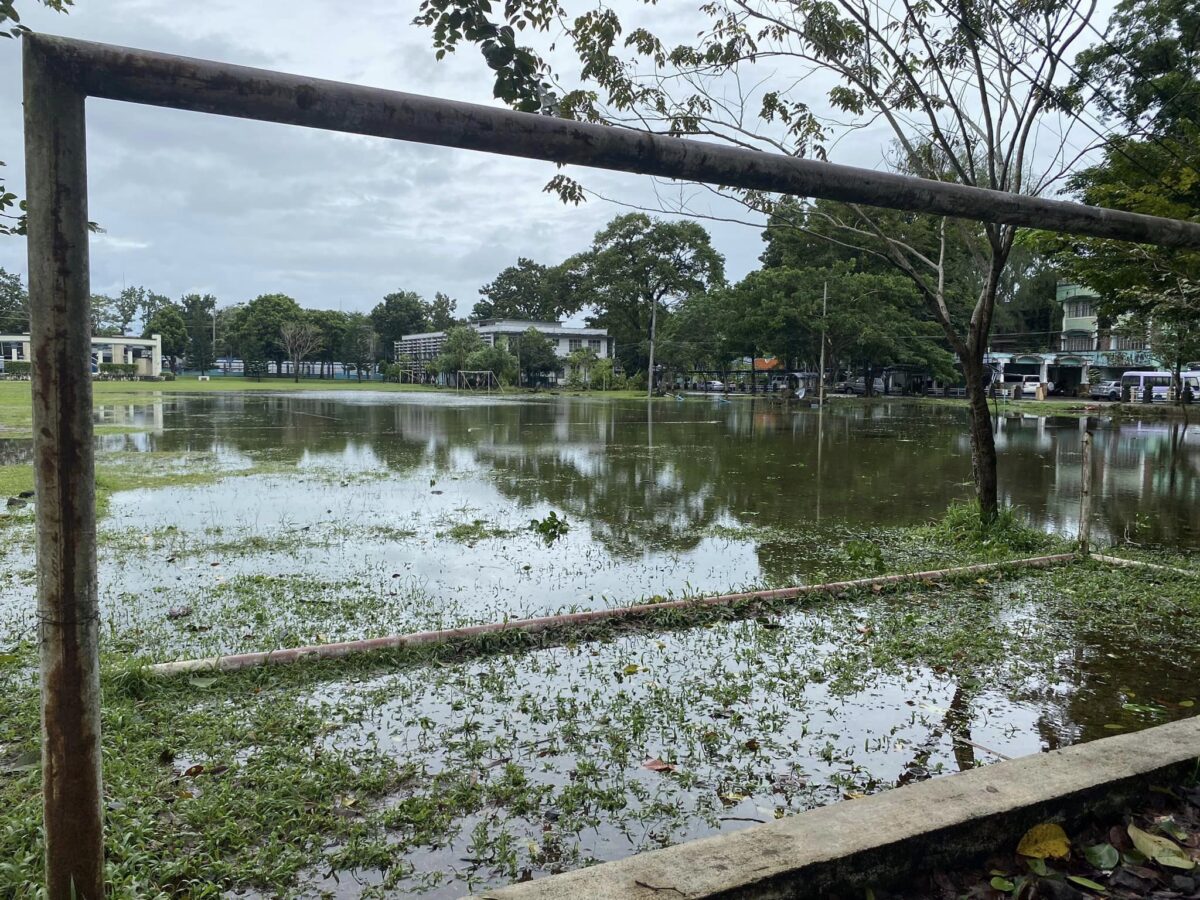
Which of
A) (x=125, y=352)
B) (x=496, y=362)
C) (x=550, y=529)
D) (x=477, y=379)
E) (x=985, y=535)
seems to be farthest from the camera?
(x=125, y=352)

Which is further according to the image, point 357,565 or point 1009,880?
point 357,565

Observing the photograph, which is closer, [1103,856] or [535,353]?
[1103,856]

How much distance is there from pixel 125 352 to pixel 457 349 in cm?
3211

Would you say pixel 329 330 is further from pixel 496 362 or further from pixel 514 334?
pixel 496 362

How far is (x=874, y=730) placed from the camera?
3842 mm

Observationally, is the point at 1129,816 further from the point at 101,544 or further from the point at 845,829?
the point at 101,544

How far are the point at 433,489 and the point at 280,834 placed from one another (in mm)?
8713

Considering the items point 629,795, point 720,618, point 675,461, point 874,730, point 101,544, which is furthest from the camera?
point 675,461

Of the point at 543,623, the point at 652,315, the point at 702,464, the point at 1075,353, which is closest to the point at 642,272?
the point at 652,315

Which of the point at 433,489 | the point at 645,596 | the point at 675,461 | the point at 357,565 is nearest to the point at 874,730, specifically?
the point at 645,596

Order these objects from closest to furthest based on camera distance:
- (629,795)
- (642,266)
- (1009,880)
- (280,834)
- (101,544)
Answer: (1009,880), (280,834), (629,795), (101,544), (642,266)

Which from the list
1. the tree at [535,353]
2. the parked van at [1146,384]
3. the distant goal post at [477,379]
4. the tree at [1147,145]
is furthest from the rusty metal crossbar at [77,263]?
the tree at [535,353]

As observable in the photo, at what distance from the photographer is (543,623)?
16.9 ft

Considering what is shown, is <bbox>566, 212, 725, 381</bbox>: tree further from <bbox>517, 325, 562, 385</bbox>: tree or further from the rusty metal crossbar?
the rusty metal crossbar
